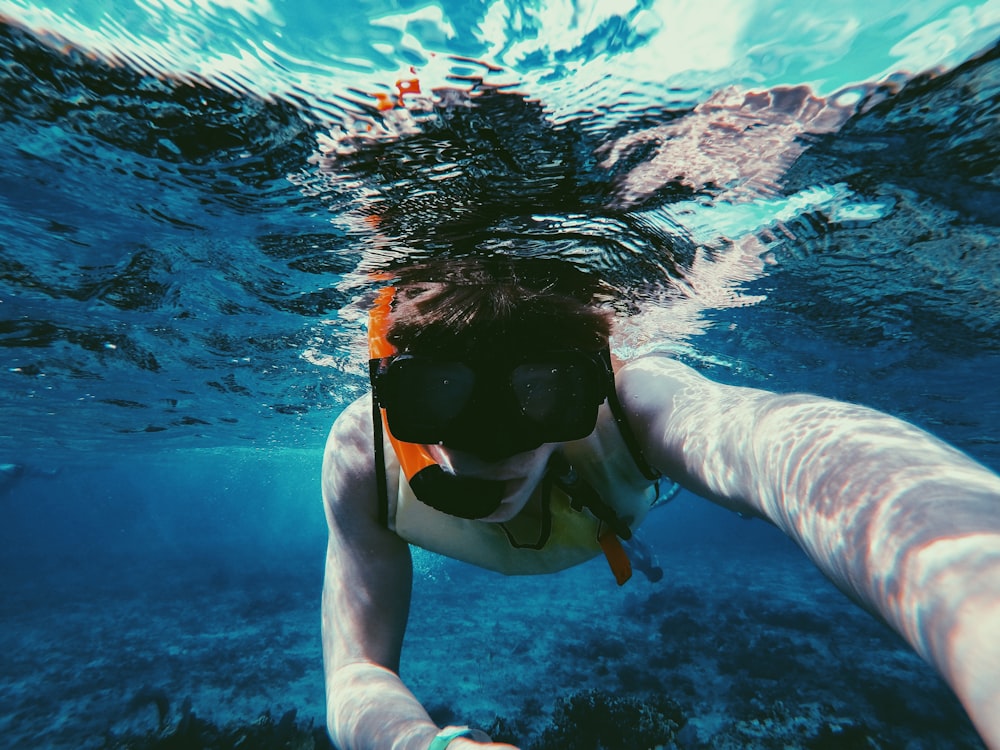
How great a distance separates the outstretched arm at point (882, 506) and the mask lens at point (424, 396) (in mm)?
1302

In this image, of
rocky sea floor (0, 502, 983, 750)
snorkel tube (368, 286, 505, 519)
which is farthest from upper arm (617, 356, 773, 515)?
rocky sea floor (0, 502, 983, 750)

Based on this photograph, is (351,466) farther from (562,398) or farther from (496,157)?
(496,157)

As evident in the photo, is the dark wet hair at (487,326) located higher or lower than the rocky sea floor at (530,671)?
higher

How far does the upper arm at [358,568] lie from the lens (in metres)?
3.04

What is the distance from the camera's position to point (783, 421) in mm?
1908

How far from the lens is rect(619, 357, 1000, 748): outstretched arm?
109 centimetres

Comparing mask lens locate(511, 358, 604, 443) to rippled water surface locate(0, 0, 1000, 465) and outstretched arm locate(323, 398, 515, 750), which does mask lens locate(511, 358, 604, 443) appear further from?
rippled water surface locate(0, 0, 1000, 465)

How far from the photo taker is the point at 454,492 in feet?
8.52

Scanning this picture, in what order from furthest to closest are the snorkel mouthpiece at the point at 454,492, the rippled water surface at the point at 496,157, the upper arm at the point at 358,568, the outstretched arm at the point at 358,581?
the rippled water surface at the point at 496,157, the upper arm at the point at 358,568, the outstretched arm at the point at 358,581, the snorkel mouthpiece at the point at 454,492

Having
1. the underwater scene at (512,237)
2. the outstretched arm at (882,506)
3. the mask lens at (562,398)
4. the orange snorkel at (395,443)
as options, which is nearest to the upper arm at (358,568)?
the orange snorkel at (395,443)

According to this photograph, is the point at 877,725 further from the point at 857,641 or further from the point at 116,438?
the point at 116,438

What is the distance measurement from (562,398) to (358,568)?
1.81 m

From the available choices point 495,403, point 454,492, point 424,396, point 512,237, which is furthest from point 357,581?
point 512,237

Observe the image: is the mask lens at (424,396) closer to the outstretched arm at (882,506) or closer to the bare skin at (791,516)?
the bare skin at (791,516)
